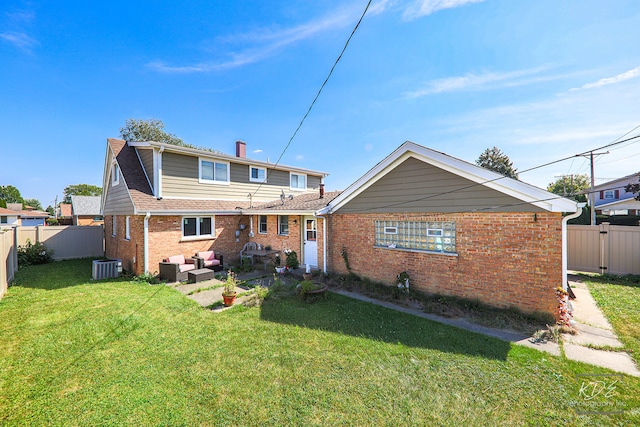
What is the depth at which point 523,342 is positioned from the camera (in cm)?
537

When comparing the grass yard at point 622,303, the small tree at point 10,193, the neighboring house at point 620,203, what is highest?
the small tree at point 10,193

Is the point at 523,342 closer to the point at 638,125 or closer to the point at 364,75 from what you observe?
the point at 638,125

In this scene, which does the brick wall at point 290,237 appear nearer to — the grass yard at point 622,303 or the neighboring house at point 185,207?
the neighboring house at point 185,207

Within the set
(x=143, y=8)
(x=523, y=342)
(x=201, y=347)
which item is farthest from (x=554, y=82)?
(x=143, y=8)

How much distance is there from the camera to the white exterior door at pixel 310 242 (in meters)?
11.4

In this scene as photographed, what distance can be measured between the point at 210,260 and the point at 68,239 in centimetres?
1134

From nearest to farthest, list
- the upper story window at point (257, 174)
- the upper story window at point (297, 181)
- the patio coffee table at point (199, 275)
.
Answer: the patio coffee table at point (199, 275)
the upper story window at point (257, 174)
the upper story window at point (297, 181)

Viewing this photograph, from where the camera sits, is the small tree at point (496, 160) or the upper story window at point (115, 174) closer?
the upper story window at point (115, 174)

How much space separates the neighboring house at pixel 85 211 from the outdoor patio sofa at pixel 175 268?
24259 mm

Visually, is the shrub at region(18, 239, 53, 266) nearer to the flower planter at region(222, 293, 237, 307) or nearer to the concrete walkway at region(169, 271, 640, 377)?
the concrete walkway at region(169, 271, 640, 377)

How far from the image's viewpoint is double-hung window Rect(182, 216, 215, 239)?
1202 centimetres

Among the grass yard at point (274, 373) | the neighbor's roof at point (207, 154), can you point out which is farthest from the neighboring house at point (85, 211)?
the grass yard at point (274, 373)

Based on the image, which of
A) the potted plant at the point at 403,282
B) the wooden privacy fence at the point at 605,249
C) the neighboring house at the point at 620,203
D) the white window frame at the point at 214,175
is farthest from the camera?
the neighboring house at the point at 620,203

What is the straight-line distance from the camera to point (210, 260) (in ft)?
39.7
